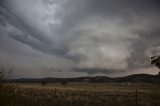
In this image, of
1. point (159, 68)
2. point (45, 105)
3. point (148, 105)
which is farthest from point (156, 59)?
point (45, 105)

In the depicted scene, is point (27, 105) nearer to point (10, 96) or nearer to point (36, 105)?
point (36, 105)

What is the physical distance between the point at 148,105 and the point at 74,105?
8200 millimetres

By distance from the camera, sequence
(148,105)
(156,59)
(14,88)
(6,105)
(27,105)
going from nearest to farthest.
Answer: (6,105), (14,88), (27,105), (148,105), (156,59)

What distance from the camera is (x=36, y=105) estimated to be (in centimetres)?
1964

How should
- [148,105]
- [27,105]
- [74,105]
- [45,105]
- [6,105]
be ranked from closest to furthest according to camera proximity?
[6,105] < [27,105] < [45,105] < [74,105] < [148,105]

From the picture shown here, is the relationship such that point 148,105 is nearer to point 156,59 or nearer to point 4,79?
point 156,59

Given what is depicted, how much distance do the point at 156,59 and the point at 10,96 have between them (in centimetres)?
3031

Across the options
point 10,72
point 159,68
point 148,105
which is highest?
point 159,68

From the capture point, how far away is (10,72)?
1154 centimetres

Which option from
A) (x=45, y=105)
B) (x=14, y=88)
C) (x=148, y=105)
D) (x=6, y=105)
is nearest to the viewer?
(x=6, y=105)

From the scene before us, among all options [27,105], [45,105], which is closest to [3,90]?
[27,105]

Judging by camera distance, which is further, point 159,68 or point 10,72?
point 159,68

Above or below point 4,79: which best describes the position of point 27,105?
below

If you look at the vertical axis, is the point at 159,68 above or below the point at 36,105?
above
